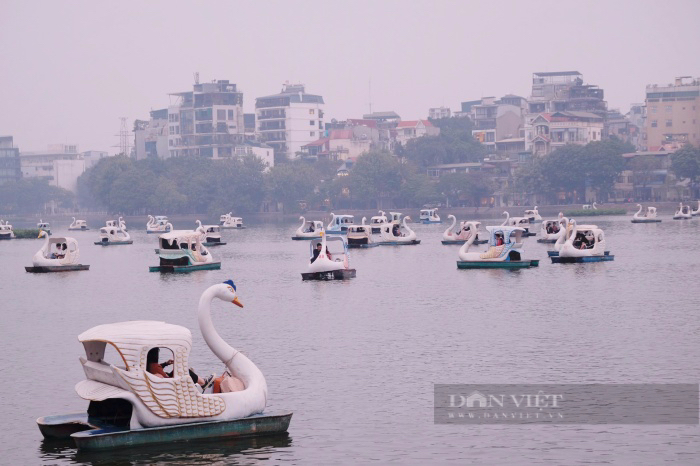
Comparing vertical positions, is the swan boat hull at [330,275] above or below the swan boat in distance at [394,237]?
below

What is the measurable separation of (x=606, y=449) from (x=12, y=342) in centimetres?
2444

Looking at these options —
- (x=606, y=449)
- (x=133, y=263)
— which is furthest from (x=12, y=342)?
(x=133, y=263)

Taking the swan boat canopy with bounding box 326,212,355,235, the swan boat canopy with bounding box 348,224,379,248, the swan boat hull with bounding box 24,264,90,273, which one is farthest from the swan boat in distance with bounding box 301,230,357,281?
the swan boat canopy with bounding box 326,212,355,235

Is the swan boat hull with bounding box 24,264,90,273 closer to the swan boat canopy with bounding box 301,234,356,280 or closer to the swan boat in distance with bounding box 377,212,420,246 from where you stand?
the swan boat canopy with bounding box 301,234,356,280

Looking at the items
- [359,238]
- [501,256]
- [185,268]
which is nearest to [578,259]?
[501,256]

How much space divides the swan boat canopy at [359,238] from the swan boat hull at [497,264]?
107 feet

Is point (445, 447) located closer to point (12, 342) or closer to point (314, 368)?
point (314, 368)

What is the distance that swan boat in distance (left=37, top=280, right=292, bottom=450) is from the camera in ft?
73.4

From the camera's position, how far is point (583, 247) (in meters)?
68.9

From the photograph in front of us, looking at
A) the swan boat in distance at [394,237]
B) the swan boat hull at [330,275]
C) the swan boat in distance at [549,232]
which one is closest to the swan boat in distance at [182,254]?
the swan boat hull at [330,275]

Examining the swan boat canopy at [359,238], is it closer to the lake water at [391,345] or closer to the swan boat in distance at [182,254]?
the lake water at [391,345]

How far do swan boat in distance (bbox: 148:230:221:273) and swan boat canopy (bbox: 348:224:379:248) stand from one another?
94.3ft

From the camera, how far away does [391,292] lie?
56.0m

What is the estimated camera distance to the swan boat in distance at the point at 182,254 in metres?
69.7
